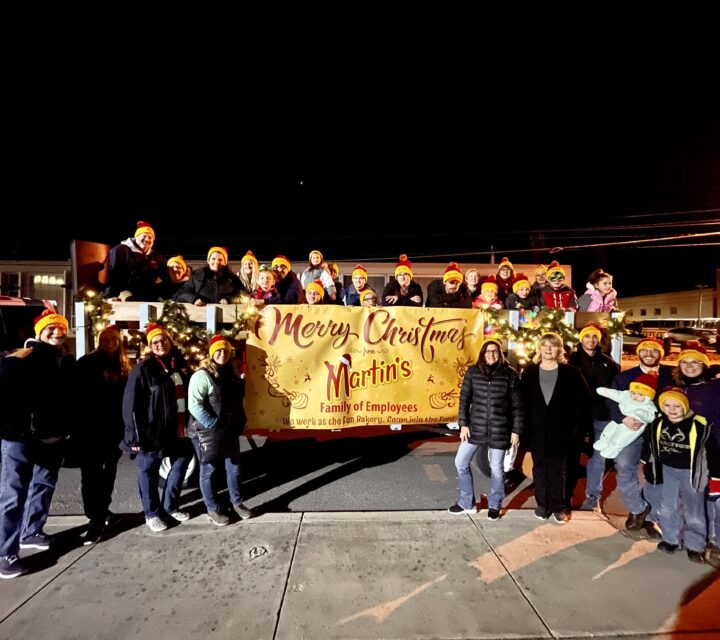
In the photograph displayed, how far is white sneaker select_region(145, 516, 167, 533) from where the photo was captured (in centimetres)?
369

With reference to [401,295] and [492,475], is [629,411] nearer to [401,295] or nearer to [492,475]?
[492,475]

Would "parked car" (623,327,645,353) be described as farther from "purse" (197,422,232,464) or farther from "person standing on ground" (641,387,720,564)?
"purse" (197,422,232,464)

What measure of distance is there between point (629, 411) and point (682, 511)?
34.6 inches

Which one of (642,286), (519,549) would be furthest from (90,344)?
(642,286)

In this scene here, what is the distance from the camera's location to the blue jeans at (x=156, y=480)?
3670 millimetres

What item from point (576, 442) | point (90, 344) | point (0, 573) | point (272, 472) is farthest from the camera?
point (272, 472)

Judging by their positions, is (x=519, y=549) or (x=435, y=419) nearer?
(x=519, y=549)

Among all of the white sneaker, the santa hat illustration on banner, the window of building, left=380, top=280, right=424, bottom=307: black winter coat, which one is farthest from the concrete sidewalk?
the window of building

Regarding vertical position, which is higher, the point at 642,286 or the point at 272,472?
the point at 642,286

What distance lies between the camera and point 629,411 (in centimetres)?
380

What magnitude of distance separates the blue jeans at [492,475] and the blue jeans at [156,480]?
267 centimetres

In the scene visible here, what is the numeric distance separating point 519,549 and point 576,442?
48.9 inches

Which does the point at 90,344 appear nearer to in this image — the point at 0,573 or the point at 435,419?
the point at 0,573

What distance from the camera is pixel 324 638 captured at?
2.46 meters
